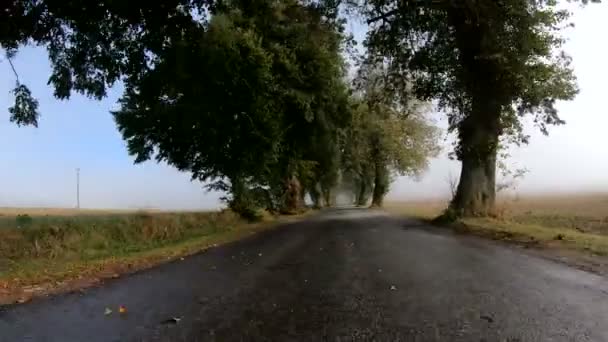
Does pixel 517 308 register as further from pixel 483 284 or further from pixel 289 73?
pixel 289 73

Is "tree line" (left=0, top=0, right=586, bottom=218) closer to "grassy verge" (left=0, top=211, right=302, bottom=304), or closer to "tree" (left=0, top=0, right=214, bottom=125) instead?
"tree" (left=0, top=0, right=214, bottom=125)

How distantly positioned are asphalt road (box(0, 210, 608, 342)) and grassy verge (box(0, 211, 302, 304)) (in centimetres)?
132

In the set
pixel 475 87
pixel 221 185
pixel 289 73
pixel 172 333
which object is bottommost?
pixel 172 333

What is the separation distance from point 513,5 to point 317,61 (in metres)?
12.7

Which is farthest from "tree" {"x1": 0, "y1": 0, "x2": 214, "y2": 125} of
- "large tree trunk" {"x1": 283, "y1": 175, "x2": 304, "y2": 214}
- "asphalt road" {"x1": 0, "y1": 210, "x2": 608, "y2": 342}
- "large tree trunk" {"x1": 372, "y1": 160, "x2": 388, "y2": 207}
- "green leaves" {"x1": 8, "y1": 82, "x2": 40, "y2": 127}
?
"large tree trunk" {"x1": 372, "y1": 160, "x2": 388, "y2": 207}

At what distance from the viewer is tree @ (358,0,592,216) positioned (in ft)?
69.7

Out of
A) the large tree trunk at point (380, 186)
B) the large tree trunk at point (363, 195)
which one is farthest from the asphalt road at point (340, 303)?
the large tree trunk at point (363, 195)

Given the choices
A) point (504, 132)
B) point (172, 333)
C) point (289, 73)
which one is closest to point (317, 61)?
point (289, 73)

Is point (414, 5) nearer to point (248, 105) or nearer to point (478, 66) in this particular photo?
point (478, 66)

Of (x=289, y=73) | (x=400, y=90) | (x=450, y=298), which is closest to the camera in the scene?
(x=450, y=298)

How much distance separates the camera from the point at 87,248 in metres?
18.1

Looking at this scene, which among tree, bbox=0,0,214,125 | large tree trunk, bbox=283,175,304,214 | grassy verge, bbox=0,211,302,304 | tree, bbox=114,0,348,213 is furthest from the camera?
large tree trunk, bbox=283,175,304,214

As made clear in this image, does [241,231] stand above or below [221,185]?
below

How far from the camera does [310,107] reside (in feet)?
107
